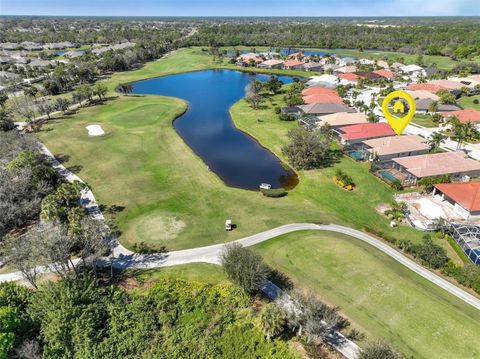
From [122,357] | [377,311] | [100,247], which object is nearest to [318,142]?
[377,311]

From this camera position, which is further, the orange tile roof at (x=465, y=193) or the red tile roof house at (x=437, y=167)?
the red tile roof house at (x=437, y=167)

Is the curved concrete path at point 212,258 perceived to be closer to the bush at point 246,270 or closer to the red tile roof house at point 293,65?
the bush at point 246,270

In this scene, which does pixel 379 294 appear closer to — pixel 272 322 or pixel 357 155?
pixel 272 322

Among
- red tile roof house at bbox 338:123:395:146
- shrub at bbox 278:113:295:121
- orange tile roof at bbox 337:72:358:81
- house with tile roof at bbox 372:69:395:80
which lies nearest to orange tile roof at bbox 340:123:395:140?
red tile roof house at bbox 338:123:395:146

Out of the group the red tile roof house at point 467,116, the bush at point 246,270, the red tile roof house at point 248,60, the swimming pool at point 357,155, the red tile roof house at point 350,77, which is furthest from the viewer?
the red tile roof house at point 248,60

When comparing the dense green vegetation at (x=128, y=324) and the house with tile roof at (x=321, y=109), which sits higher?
the house with tile roof at (x=321, y=109)

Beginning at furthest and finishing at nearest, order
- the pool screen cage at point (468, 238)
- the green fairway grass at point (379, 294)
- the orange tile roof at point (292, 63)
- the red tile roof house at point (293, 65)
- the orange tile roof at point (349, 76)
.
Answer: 1. the orange tile roof at point (292, 63)
2. the red tile roof house at point (293, 65)
3. the orange tile roof at point (349, 76)
4. the pool screen cage at point (468, 238)
5. the green fairway grass at point (379, 294)

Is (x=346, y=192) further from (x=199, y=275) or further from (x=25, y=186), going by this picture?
(x=25, y=186)

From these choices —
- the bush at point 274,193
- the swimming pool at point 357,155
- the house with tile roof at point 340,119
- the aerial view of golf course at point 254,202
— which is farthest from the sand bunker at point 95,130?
the swimming pool at point 357,155
